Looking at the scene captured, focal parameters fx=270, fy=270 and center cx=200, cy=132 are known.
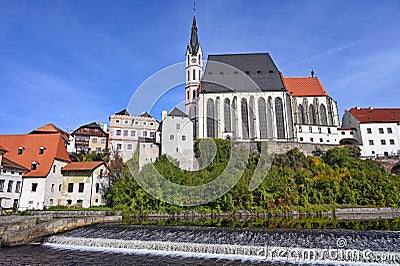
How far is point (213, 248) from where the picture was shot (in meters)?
12.8

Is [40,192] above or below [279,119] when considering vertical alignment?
below

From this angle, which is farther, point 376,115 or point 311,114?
point 311,114

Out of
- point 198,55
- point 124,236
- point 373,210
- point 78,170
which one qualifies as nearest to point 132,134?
point 78,170

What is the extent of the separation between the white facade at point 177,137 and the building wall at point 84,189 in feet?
43.8

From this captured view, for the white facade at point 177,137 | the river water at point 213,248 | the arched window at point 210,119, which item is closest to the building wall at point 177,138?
the white facade at point 177,137

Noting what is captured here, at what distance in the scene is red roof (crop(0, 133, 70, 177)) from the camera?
31.1 metres

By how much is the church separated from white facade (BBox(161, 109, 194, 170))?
15.6 feet

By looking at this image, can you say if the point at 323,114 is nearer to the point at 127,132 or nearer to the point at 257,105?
the point at 257,105

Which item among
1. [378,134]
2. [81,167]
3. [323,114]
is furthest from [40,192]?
[378,134]

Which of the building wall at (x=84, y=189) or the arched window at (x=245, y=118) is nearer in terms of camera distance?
the building wall at (x=84, y=189)

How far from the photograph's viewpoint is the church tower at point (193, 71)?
2259 inches

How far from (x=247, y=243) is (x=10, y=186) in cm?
2672

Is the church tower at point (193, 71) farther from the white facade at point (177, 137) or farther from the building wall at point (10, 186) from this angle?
the building wall at point (10, 186)

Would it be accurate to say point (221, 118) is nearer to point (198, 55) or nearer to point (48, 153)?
point (198, 55)
